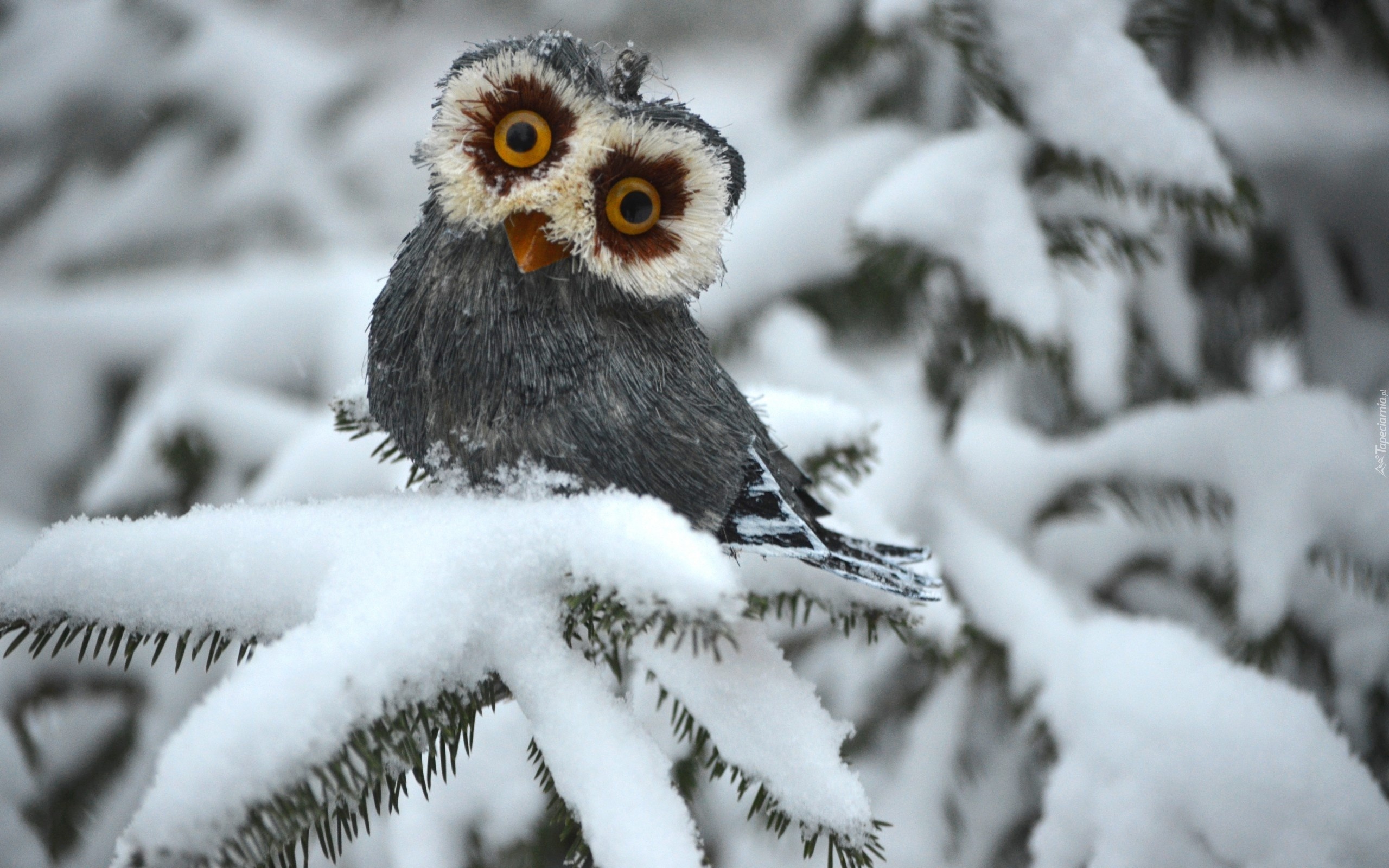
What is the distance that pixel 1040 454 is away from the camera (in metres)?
1.28

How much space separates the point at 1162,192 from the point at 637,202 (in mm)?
684

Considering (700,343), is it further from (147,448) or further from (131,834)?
(147,448)

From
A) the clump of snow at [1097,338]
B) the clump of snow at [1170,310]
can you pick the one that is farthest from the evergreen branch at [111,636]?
the clump of snow at [1170,310]

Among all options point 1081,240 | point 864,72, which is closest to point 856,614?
point 1081,240

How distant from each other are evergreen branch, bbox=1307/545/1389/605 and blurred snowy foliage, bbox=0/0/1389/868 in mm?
13

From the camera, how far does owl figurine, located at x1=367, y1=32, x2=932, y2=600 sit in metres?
0.44

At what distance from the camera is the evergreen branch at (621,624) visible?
357mm

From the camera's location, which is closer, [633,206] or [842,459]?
[633,206]

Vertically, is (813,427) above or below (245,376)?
below

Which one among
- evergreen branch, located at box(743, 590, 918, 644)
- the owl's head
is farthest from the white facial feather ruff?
evergreen branch, located at box(743, 590, 918, 644)

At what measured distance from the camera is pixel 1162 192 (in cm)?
86

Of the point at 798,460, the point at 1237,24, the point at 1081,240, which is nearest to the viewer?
the point at 798,460

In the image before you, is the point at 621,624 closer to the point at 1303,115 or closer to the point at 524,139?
the point at 524,139

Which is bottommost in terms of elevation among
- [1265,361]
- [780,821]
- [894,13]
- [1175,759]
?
[1175,759]
